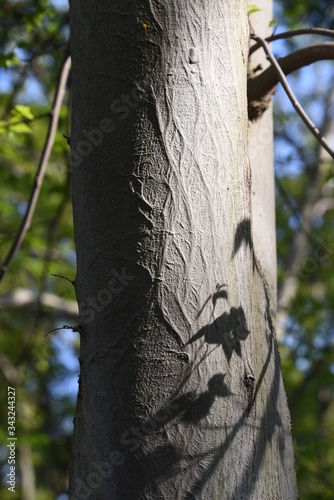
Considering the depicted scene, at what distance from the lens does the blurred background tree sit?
4484 millimetres

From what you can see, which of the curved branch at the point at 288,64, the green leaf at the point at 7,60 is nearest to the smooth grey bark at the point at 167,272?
the curved branch at the point at 288,64

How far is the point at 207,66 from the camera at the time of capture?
5.07 ft

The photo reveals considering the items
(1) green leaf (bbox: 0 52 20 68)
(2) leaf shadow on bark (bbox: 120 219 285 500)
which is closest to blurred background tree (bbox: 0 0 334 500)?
(1) green leaf (bbox: 0 52 20 68)

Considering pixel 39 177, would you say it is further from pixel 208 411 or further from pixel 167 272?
pixel 208 411

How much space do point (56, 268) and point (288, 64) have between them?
4.74 metres

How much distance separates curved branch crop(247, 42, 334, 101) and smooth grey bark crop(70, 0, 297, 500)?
47cm

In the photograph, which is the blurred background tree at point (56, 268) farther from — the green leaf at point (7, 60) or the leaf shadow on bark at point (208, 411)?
the leaf shadow on bark at point (208, 411)

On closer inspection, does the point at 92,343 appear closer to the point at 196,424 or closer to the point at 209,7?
the point at 196,424

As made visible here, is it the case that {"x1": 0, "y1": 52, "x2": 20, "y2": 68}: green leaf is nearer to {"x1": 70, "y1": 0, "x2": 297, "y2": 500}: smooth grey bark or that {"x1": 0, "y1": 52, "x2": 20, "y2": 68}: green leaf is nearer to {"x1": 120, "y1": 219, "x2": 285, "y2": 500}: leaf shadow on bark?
{"x1": 70, "y1": 0, "x2": 297, "y2": 500}: smooth grey bark

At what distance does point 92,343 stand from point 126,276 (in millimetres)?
203

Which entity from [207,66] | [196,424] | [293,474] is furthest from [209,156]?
[293,474]

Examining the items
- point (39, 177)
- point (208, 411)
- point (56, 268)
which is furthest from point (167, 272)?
point (56, 268)

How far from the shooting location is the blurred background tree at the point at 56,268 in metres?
4.48

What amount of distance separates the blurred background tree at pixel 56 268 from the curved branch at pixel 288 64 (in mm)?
620
